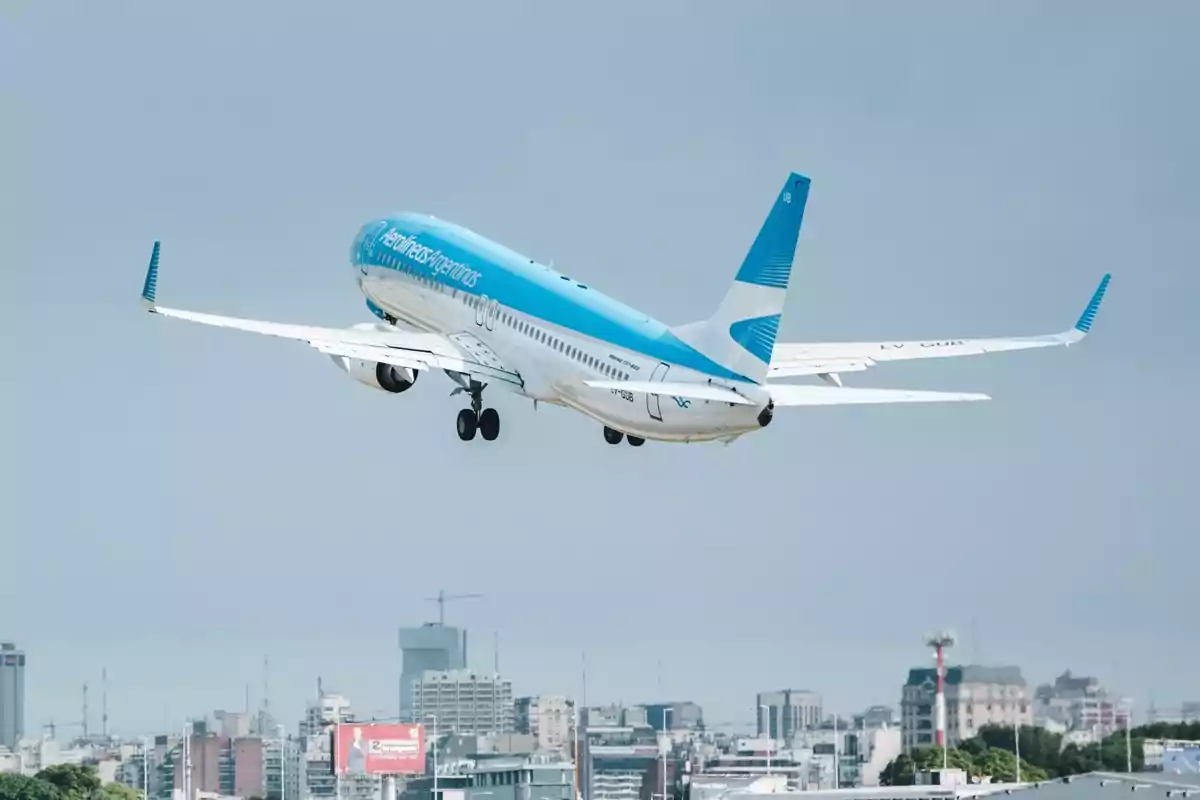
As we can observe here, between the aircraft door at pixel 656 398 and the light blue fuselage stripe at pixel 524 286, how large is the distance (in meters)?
0.45

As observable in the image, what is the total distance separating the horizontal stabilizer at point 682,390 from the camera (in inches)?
3750

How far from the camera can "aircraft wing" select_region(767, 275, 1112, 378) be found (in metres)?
107

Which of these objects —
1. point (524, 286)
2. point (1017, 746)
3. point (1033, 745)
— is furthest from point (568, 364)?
point (1017, 746)

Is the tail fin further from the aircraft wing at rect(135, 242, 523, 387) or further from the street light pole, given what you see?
the street light pole

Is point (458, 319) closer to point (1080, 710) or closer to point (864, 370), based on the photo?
point (864, 370)

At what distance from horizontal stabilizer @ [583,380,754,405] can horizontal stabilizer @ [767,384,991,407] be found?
1650 millimetres

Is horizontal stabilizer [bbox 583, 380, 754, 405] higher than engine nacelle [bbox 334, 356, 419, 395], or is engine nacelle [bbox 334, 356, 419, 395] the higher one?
engine nacelle [bbox 334, 356, 419, 395]

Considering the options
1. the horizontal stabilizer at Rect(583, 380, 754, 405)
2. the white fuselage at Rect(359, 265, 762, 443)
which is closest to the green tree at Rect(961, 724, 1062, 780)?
the white fuselage at Rect(359, 265, 762, 443)

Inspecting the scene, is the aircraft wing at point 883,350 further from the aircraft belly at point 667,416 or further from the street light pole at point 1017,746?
the street light pole at point 1017,746

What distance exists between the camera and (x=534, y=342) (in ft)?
357

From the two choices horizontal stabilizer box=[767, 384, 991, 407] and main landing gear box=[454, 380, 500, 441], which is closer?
horizontal stabilizer box=[767, 384, 991, 407]

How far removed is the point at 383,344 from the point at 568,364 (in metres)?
9.45

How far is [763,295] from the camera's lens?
97.8 metres

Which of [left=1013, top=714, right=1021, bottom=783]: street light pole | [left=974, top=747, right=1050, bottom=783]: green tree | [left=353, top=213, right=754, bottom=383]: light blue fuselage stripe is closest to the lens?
[left=353, top=213, right=754, bottom=383]: light blue fuselage stripe
